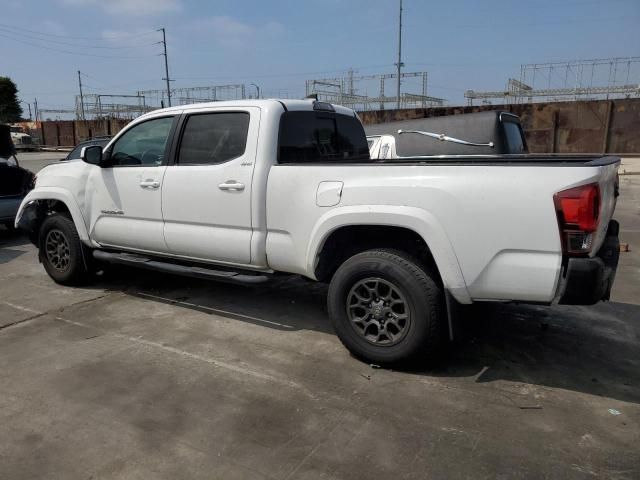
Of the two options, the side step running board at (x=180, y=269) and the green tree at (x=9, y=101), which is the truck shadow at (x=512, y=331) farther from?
the green tree at (x=9, y=101)

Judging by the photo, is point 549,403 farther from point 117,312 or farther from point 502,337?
point 117,312

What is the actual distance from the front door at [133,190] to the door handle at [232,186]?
2.71 ft

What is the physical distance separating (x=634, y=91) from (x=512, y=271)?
160 ft

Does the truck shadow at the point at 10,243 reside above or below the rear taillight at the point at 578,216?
below

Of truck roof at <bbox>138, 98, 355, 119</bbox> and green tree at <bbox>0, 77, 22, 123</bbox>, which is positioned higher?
green tree at <bbox>0, 77, 22, 123</bbox>

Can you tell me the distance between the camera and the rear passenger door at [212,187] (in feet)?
14.2

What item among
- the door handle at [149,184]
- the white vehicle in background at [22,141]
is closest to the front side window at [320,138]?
the door handle at [149,184]

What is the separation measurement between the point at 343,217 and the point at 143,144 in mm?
2554

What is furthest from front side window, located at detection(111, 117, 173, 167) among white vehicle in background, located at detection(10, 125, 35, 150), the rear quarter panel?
white vehicle in background, located at detection(10, 125, 35, 150)

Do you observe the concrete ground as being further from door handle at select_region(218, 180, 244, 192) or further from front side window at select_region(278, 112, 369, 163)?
front side window at select_region(278, 112, 369, 163)

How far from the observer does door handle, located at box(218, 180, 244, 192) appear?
430cm

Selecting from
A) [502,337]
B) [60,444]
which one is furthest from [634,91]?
[60,444]

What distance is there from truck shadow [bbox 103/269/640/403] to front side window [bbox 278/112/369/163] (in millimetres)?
1527

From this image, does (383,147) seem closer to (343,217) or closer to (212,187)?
(212,187)
